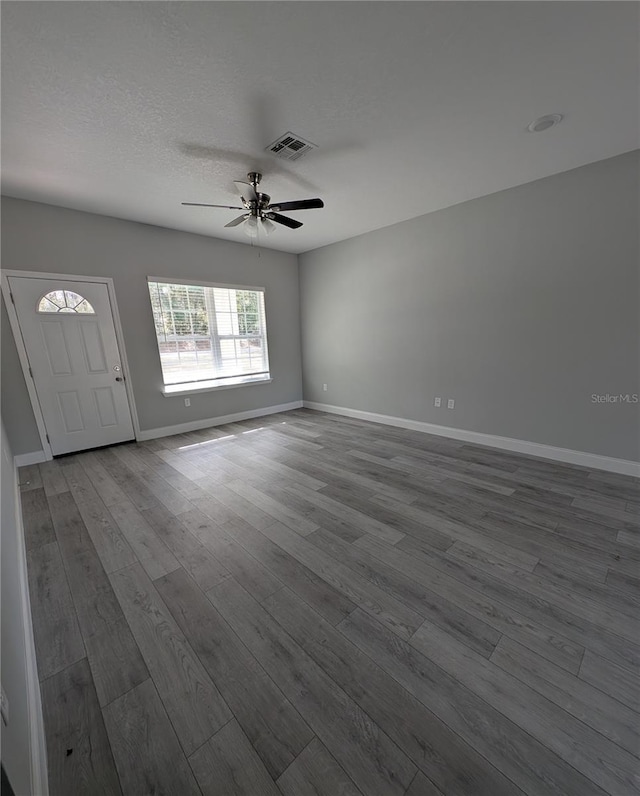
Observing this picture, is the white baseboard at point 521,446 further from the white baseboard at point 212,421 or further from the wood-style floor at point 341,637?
the white baseboard at point 212,421

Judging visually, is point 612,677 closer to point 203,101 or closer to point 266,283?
point 203,101

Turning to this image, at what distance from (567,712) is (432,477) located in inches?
76.6

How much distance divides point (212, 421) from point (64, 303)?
2410 millimetres

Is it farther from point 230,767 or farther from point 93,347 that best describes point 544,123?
point 93,347

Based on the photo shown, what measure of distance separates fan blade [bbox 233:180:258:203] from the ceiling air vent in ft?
1.04

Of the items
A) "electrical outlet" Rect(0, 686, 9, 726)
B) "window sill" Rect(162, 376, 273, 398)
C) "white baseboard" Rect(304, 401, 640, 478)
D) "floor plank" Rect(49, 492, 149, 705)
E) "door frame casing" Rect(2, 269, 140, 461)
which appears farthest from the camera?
"window sill" Rect(162, 376, 273, 398)

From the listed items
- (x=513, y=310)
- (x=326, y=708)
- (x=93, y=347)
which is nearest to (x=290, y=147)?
(x=513, y=310)

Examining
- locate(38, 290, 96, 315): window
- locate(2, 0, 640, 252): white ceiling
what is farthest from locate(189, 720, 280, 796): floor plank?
locate(38, 290, 96, 315): window

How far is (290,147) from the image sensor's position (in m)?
2.47

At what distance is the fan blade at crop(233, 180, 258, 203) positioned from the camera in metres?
2.63

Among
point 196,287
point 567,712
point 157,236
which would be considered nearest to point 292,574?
point 567,712

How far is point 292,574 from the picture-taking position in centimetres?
186

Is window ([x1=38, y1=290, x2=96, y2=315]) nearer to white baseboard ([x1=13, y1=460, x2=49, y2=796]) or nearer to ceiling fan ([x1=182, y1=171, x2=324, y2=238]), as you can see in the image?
ceiling fan ([x1=182, y1=171, x2=324, y2=238])

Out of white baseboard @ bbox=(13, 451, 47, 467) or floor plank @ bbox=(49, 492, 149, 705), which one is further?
white baseboard @ bbox=(13, 451, 47, 467)
